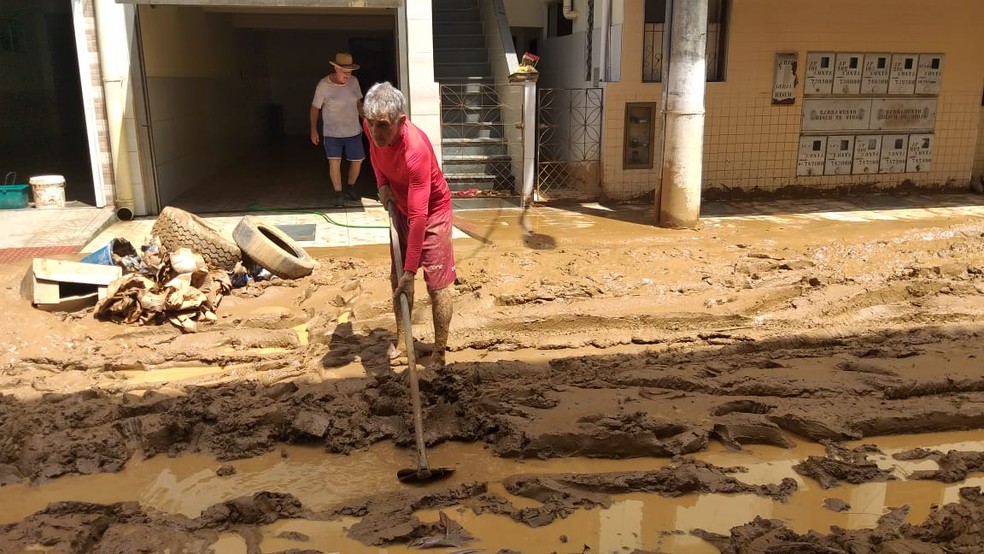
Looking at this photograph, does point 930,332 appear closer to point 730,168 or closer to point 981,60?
point 730,168

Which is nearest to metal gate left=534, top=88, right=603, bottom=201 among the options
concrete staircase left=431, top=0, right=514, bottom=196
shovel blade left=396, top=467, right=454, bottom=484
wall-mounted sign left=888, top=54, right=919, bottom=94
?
concrete staircase left=431, top=0, right=514, bottom=196

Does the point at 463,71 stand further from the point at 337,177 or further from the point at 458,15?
the point at 337,177

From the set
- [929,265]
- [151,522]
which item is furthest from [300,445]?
[929,265]

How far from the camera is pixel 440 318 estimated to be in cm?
462

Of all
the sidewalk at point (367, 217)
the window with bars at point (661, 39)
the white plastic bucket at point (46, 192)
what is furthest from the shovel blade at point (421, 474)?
the window with bars at point (661, 39)

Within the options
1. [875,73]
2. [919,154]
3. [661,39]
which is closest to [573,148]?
[661,39]

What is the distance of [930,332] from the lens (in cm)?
512

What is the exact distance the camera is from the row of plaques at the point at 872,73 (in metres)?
10.0

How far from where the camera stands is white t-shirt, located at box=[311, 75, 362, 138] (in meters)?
8.71

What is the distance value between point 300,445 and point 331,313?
6.22ft

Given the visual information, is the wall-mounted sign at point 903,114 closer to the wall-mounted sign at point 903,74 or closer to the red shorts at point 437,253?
the wall-mounted sign at point 903,74

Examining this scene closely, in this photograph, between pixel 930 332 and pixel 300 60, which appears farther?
pixel 300 60

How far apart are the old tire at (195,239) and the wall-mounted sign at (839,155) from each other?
7.99m

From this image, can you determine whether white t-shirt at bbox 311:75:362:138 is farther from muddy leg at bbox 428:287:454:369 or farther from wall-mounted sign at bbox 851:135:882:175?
wall-mounted sign at bbox 851:135:882:175
